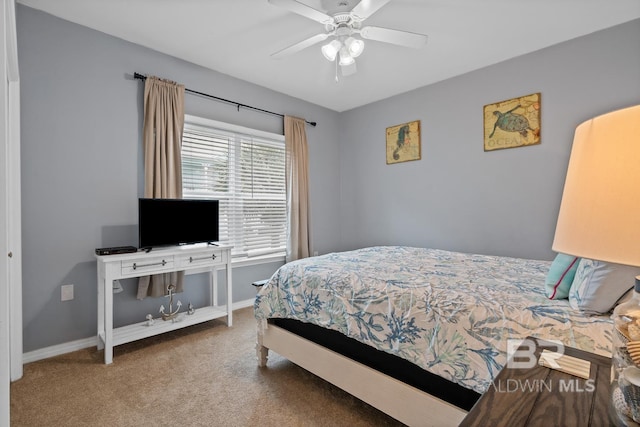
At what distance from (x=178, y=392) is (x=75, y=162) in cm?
198

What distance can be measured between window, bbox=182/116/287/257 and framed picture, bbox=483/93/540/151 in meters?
2.41

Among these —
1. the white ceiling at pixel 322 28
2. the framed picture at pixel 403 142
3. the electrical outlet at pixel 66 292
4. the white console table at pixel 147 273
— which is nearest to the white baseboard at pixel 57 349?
the white console table at pixel 147 273

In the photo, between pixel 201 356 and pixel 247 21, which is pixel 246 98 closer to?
pixel 247 21

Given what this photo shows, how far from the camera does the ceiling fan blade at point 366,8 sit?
5.94 feet

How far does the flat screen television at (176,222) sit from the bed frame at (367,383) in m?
1.19

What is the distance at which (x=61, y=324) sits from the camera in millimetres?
2439

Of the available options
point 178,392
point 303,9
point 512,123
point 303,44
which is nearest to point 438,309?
point 178,392

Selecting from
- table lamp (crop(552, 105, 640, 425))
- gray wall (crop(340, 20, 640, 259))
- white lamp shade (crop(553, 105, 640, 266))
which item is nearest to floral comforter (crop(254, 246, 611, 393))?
table lamp (crop(552, 105, 640, 425))

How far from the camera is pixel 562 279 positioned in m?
1.37

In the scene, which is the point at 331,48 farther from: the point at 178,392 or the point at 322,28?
the point at 178,392

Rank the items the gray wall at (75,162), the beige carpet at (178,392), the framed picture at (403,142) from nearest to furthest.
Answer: the beige carpet at (178,392) < the gray wall at (75,162) < the framed picture at (403,142)

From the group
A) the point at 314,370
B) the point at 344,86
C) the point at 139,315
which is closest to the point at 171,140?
the point at 139,315

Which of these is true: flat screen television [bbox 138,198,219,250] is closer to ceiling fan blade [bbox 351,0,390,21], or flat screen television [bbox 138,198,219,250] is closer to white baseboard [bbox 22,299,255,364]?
white baseboard [bbox 22,299,255,364]

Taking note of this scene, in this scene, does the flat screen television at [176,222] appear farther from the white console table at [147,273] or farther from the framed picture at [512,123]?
the framed picture at [512,123]
